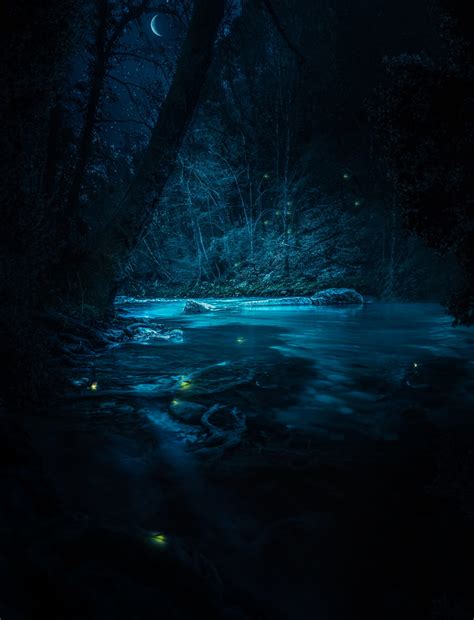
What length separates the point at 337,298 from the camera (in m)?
18.1

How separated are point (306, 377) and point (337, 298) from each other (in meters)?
14.5

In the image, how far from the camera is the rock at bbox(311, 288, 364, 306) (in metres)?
18.1

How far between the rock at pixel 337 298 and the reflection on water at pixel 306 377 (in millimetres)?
10324

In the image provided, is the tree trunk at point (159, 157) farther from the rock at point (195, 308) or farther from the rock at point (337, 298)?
the rock at point (337, 298)

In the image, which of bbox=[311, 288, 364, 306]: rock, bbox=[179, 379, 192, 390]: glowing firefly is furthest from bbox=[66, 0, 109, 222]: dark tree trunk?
bbox=[311, 288, 364, 306]: rock

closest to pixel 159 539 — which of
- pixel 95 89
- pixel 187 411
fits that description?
pixel 187 411

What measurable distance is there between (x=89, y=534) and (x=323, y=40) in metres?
30.9

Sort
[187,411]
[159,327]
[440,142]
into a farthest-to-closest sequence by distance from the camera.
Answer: [159,327] < [187,411] < [440,142]

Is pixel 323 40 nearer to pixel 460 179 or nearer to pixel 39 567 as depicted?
pixel 460 179

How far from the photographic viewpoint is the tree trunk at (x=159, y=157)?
21.6ft

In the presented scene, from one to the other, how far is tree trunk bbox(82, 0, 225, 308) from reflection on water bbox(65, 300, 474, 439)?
5.28 ft

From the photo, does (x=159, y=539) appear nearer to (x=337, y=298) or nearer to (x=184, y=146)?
(x=184, y=146)

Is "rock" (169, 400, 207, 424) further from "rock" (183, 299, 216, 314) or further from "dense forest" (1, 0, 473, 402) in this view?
"rock" (183, 299, 216, 314)

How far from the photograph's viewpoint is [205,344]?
685 centimetres
